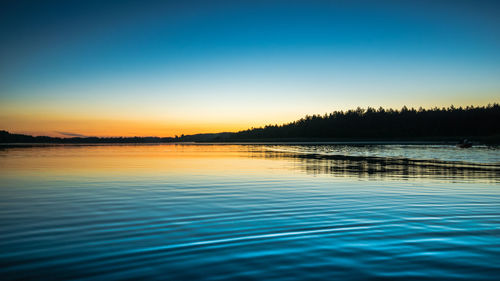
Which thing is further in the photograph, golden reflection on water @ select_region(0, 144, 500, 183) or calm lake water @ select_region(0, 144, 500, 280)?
golden reflection on water @ select_region(0, 144, 500, 183)

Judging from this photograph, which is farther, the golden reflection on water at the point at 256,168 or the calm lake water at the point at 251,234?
the golden reflection on water at the point at 256,168

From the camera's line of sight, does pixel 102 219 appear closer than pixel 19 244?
No

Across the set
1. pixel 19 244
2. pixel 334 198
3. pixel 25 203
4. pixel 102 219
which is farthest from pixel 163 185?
pixel 19 244

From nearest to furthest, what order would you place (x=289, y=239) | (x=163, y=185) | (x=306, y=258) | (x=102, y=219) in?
(x=306, y=258) < (x=289, y=239) < (x=102, y=219) < (x=163, y=185)

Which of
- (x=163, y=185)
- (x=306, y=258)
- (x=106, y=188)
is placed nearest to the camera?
(x=306, y=258)

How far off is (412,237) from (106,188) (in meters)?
13.9

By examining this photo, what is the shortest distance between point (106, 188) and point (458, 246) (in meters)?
14.8

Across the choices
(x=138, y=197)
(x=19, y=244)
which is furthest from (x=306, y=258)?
(x=138, y=197)

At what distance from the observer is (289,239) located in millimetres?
7598

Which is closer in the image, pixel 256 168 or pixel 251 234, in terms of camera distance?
pixel 251 234

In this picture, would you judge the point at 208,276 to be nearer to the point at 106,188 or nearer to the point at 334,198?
the point at 334,198

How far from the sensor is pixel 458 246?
7.00m

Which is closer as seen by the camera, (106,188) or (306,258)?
(306,258)

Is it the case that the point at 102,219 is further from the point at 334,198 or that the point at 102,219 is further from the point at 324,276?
the point at 334,198
